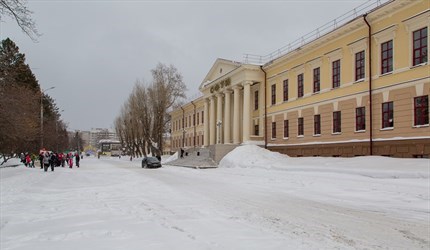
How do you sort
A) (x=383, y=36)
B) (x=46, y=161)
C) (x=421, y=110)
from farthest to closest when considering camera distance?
(x=46, y=161) < (x=383, y=36) < (x=421, y=110)

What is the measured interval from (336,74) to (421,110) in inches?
355

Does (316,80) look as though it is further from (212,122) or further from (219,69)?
(212,122)

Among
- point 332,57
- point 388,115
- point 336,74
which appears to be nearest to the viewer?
point 388,115

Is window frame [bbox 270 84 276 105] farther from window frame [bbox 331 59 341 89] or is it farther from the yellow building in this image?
window frame [bbox 331 59 341 89]

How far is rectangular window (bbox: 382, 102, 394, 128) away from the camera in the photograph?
24844 millimetres

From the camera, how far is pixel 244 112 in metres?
43.1

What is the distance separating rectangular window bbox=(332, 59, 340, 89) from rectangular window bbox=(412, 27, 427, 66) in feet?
24.6

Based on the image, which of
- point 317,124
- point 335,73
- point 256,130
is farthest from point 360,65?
point 256,130

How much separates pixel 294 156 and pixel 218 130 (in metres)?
18.0

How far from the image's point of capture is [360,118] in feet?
90.9

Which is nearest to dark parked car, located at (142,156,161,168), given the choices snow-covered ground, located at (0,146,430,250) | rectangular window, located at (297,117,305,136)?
rectangular window, located at (297,117,305,136)

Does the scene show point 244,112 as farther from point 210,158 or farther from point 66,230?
point 66,230

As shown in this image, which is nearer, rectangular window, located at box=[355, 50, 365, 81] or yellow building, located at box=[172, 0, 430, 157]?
yellow building, located at box=[172, 0, 430, 157]

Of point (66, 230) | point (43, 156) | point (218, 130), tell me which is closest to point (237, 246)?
point (66, 230)
